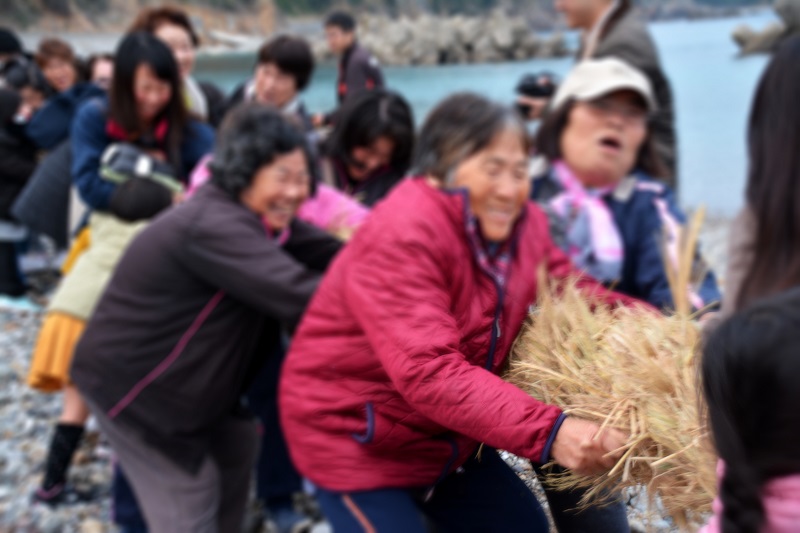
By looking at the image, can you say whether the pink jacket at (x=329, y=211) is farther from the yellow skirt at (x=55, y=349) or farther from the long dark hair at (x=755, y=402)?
the long dark hair at (x=755, y=402)

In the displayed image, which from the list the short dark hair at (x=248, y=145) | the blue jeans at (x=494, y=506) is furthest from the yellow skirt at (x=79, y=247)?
the blue jeans at (x=494, y=506)

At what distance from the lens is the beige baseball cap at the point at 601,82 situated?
2604mm

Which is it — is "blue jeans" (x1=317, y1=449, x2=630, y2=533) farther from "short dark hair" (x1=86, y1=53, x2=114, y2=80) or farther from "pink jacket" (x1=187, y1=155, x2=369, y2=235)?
"short dark hair" (x1=86, y1=53, x2=114, y2=80)

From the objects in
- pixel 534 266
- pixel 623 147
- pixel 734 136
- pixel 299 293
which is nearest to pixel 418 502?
pixel 534 266

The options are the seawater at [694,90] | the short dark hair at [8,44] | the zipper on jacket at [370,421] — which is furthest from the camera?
the seawater at [694,90]

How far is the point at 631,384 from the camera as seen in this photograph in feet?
3.28

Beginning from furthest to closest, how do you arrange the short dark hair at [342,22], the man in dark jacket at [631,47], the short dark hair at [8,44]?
the short dark hair at [8,44] → the short dark hair at [342,22] → the man in dark jacket at [631,47]

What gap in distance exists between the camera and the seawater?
58.6ft

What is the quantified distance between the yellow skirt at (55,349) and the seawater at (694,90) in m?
10.4

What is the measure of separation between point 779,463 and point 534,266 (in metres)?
0.57

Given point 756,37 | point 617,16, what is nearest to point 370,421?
point 617,16

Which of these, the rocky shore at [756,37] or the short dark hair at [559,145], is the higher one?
the short dark hair at [559,145]

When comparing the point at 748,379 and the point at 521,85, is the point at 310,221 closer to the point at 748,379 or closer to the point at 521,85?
the point at 521,85

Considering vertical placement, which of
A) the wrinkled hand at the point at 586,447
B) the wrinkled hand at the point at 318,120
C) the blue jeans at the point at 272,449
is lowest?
the blue jeans at the point at 272,449
